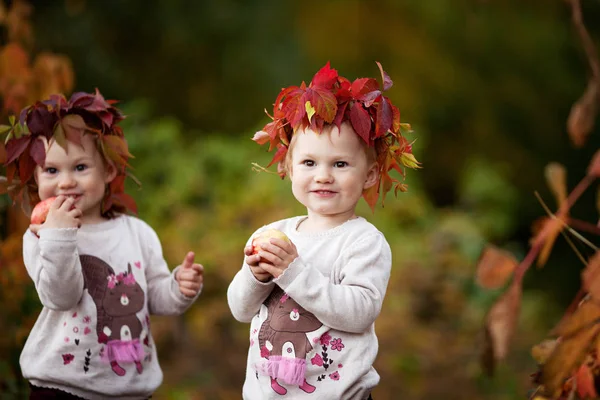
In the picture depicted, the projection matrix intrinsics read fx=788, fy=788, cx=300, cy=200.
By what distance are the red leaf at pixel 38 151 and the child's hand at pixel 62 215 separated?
0.56ft

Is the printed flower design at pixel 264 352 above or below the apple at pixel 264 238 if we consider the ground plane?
below

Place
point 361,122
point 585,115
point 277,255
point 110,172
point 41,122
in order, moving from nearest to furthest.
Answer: point 585,115, point 277,255, point 361,122, point 41,122, point 110,172

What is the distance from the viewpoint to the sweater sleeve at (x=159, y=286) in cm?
277

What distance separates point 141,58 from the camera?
26.6 ft

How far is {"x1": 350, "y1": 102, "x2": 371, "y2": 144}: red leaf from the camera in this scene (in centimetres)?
228

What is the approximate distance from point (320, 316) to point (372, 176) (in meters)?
0.49

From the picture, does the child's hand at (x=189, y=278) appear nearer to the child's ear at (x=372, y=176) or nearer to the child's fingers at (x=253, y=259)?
the child's fingers at (x=253, y=259)

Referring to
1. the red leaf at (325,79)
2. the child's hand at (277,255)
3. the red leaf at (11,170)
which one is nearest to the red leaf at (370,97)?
the red leaf at (325,79)

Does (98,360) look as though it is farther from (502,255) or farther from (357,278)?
(502,255)

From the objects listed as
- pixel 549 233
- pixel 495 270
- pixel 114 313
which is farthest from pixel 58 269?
pixel 549 233

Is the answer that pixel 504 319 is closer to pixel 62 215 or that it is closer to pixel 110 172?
pixel 62 215

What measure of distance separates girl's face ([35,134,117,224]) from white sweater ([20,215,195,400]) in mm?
123

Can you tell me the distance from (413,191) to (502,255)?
18.1 feet

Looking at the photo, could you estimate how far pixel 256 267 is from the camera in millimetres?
2234
